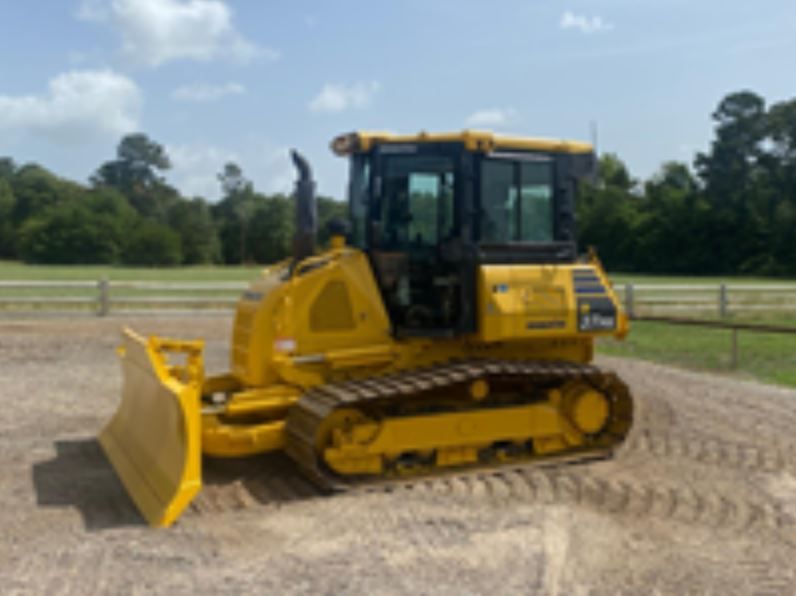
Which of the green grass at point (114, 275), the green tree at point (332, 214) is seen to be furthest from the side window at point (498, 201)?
the green grass at point (114, 275)

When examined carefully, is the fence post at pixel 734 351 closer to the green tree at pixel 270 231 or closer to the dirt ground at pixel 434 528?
the dirt ground at pixel 434 528

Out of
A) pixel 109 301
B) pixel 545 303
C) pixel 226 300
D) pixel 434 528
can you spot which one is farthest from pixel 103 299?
pixel 434 528

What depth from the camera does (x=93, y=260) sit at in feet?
267

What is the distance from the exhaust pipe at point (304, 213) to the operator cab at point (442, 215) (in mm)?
499

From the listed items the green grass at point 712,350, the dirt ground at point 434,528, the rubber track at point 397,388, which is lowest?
the dirt ground at point 434,528

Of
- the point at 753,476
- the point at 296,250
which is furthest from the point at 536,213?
the point at 753,476

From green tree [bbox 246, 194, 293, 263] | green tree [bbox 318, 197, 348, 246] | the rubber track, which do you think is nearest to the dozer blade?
the rubber track

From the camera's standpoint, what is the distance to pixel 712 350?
16.0 meters

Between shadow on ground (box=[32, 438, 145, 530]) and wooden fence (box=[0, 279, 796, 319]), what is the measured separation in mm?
13725

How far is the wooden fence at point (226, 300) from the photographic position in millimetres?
21969

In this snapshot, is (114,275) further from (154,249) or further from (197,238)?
(197,238)

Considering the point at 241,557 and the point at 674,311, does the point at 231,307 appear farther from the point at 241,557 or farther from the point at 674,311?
the point at 241,557

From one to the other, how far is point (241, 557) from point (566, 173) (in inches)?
182

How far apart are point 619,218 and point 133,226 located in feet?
154
